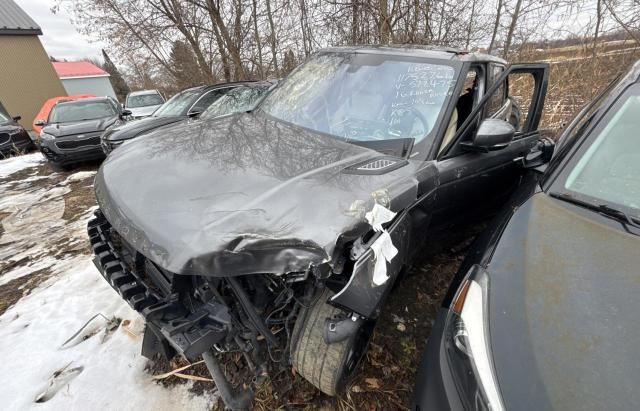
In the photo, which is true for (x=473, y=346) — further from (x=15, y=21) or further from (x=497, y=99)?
(x=15, y=21)

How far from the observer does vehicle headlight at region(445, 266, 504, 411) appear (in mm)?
994

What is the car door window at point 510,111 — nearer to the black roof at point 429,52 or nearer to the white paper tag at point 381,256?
the black roof at point 429,52

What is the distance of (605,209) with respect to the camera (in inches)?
55.4

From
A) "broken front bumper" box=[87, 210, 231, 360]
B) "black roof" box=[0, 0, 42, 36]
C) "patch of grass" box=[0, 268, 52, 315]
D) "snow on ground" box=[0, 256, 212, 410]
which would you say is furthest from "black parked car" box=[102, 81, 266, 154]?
"black roof" box=[0, 0, 42, 36]

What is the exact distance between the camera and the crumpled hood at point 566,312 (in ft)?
2.99

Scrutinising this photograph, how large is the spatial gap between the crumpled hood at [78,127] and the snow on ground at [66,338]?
3157mm

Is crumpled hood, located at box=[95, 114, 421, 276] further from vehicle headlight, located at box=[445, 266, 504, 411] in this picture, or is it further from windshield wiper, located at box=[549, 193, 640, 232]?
windshield wiper, located at box=[549, 193, 640, 232]

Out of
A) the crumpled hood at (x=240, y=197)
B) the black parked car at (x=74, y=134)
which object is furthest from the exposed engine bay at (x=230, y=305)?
the black parked car at (x=74, y=134)

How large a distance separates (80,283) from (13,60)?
1972cm

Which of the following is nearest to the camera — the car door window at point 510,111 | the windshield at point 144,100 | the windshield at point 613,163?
the windshield at point 613,163

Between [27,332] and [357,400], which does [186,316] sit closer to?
[357,400]

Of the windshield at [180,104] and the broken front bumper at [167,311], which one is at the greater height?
the windshield at [180,104]

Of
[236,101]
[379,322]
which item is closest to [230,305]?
[379,322]

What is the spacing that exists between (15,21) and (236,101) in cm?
1886
